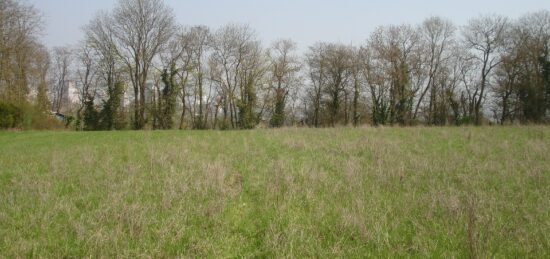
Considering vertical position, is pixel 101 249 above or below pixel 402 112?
below

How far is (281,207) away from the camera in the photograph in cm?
576

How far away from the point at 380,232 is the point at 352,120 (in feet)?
142

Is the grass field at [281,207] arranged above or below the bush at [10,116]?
below

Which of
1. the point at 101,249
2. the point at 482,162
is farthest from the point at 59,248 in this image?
the point at 482,162

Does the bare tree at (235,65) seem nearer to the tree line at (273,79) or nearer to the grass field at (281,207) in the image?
the tree line at (273,79)

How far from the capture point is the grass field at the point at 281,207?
4438 mm

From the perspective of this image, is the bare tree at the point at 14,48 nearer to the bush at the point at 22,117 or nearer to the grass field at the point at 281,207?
the bush at the point at 22,117

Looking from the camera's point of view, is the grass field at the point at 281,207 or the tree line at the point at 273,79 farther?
the tree line at the point at 273,79

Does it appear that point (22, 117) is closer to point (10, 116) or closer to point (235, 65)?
point (10, 116)

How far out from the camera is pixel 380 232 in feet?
15.6

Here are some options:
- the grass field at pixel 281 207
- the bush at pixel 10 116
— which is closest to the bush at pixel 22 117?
the bush at pixel 10 116

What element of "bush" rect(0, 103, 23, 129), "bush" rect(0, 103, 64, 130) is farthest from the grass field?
"bush" rect(0, 103, 64, 130)

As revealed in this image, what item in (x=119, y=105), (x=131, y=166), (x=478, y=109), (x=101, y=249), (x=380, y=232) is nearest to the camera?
(x=101, y=249)

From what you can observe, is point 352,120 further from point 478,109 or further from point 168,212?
point 168,212
